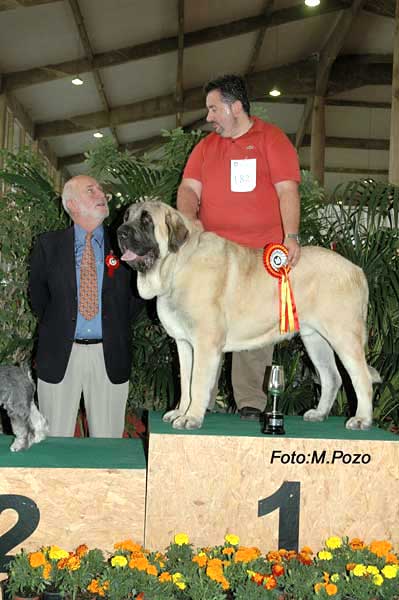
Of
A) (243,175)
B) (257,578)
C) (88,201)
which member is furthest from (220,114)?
(257,578)

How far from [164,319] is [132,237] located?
0.51 m

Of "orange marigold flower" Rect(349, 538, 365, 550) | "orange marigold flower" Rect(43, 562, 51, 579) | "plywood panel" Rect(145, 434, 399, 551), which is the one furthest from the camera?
"plywood panel" Rect(145, 434, 399, 551)

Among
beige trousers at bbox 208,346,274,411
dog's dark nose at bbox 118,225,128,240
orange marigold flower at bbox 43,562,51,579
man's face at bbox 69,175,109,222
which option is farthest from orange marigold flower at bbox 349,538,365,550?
man's face at bbox 69,175,109,222

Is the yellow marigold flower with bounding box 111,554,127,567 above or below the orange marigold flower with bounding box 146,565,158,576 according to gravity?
above

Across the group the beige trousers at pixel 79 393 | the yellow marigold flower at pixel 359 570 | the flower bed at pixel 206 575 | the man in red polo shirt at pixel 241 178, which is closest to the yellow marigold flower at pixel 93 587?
the flower bed at pixel 206 575

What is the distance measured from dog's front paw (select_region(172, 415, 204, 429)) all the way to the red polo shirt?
42.5 inches

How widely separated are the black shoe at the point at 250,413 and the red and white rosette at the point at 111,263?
3.76 ft

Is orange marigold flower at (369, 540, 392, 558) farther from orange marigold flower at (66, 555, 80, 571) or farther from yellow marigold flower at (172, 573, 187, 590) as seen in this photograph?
orange marigold flower at (66, 555, 80, 571)

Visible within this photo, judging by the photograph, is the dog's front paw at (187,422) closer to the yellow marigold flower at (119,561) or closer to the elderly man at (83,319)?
the yellow marigold flower at (119,561)

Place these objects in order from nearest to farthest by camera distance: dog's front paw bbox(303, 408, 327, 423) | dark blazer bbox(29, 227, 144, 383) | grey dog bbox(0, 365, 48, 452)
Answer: grey dog bbox(0, 365, 48, 452) < dog's front paw bbox(303, 408, 327, 423) < dark blazer bbox(29, 227, 144, 383)

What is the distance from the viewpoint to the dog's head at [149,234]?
3256 mm

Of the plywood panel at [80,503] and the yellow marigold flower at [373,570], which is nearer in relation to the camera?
the yellow marigold flower at [373,570]

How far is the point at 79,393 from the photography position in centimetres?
427

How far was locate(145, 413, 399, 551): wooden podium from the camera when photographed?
309 centimetres
